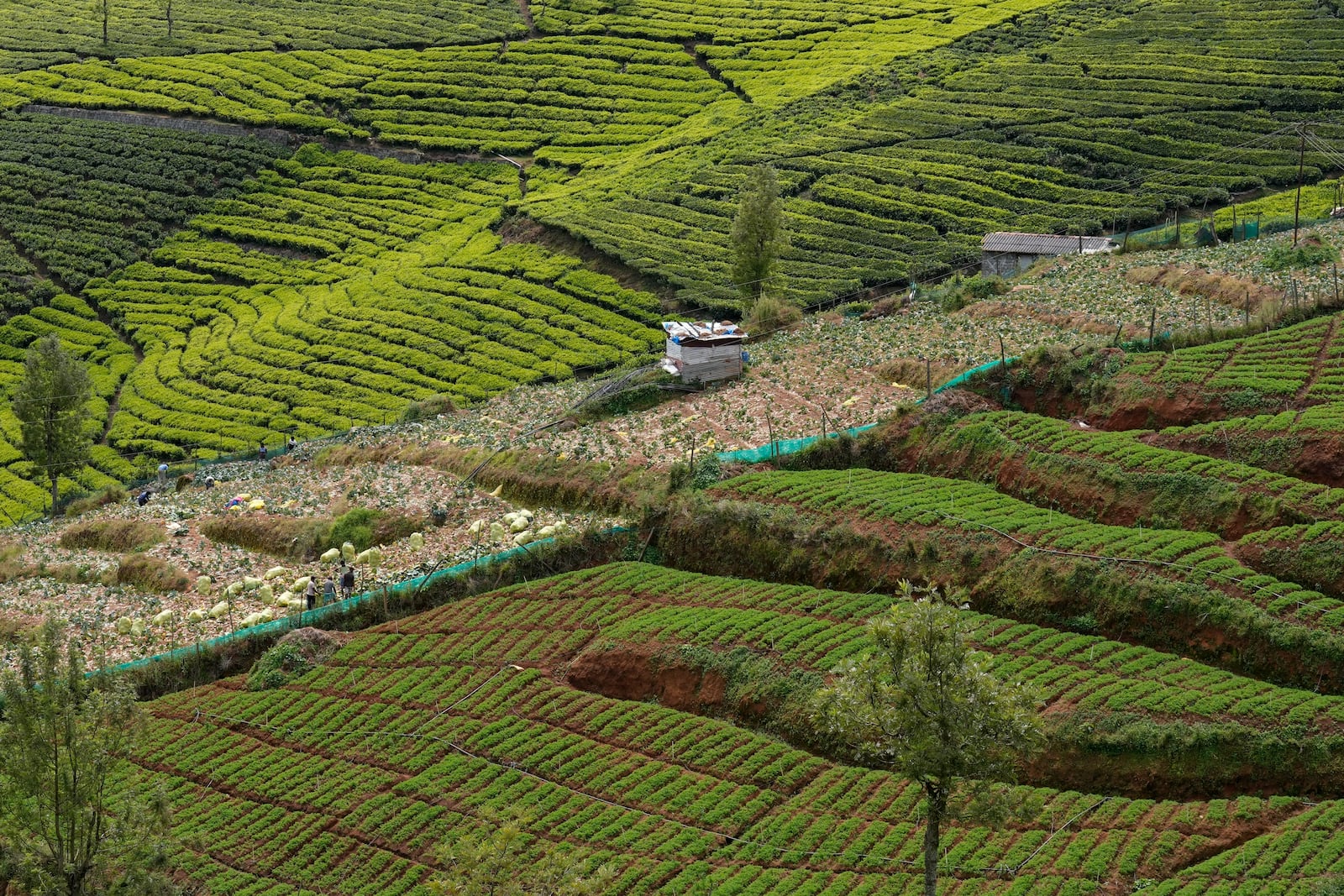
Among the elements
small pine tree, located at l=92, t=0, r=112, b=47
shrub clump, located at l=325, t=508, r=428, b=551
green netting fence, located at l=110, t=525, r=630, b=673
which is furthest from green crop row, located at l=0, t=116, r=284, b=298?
green netting fence, located at l=110, t=525, r=630, b=673

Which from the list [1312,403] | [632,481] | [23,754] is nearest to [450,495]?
[632,481]

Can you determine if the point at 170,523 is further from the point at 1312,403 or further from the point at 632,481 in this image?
the point at 1312,403

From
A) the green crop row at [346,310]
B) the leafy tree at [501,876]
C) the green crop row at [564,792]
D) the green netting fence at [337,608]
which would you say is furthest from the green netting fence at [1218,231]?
the leafy tree at [501,876]

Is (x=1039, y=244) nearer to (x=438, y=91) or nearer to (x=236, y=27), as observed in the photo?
(x=438, y=91)

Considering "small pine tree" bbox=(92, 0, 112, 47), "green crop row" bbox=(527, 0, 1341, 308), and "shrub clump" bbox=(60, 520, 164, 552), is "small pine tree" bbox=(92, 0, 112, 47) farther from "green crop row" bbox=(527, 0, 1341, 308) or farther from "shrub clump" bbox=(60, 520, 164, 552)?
"shrub clump" bbox=(60, 520, 164, 552)

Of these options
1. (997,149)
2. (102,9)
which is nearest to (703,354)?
(997,149)

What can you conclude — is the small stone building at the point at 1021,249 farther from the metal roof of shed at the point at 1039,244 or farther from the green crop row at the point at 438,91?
the green crop row at the point at 438,91
